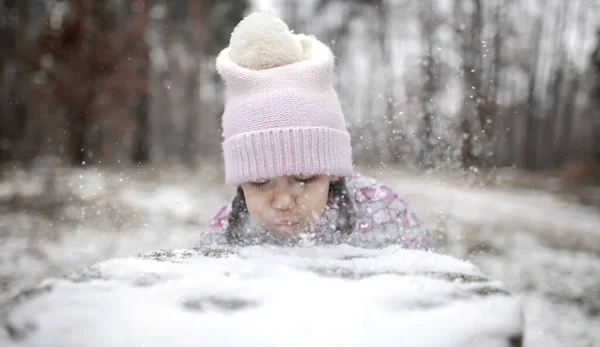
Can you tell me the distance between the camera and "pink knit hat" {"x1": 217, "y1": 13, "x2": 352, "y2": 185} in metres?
1.95

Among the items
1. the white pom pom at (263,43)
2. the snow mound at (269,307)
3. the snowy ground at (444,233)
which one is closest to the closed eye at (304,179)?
the white pom pom at (263,43)

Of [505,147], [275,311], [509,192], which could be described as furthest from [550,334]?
[505,147]

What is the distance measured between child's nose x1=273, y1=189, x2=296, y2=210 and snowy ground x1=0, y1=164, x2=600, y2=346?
3.66 ft

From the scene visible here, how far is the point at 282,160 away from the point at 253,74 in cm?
40

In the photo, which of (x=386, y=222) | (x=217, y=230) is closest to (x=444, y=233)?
(x=386, y=222)

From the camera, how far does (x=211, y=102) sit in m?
26.7

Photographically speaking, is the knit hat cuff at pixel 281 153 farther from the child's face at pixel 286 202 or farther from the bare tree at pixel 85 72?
the bare tree at pixel 85 72

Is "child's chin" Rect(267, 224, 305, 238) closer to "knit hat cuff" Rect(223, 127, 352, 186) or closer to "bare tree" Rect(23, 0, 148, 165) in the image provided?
"knit hat cuff" Rect(223, 127, 352, 186)

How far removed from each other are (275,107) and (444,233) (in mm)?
3489

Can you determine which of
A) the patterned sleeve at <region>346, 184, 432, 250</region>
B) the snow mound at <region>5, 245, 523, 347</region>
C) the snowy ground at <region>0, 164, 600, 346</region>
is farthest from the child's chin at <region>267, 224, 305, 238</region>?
the snowy ground at <region>0, 164, 600, 346</region>

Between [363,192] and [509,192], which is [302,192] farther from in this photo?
[509,192]

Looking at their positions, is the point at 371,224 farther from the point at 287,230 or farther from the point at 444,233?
the point at 444,233

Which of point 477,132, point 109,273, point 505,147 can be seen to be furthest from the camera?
point 505,147

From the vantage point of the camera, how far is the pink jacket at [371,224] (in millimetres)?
2131
